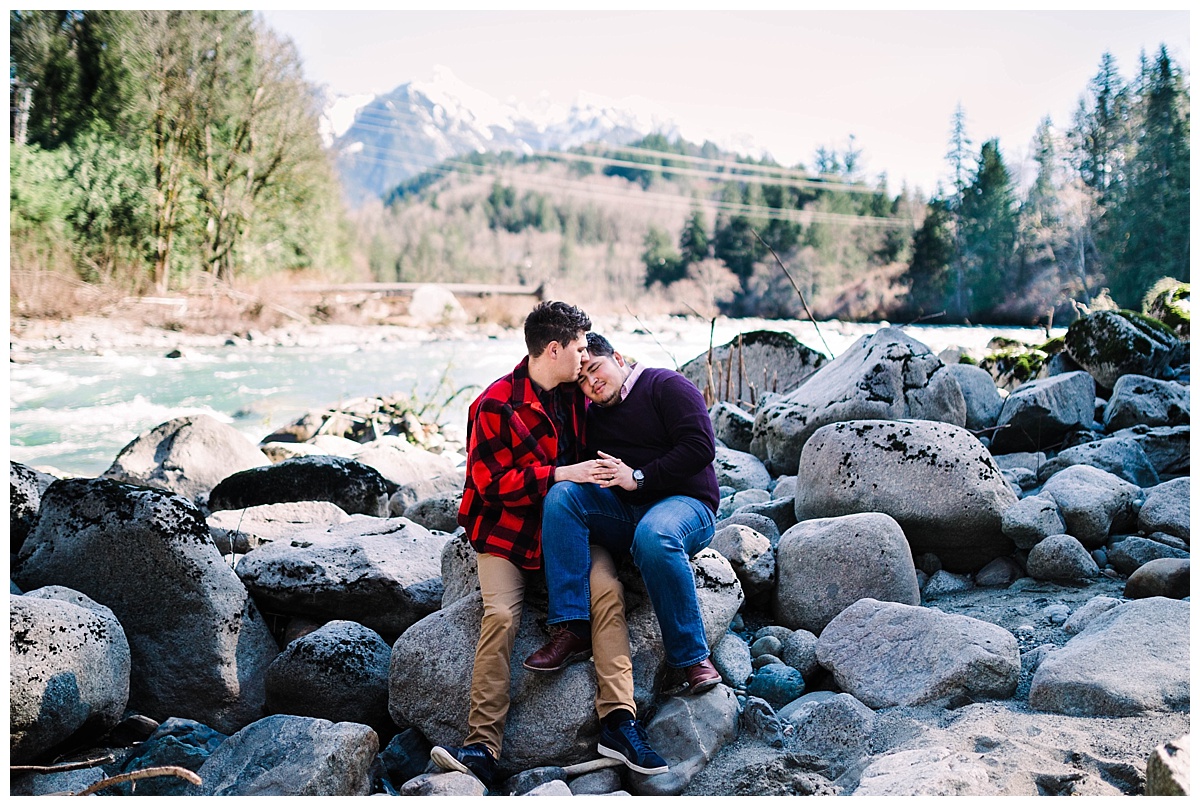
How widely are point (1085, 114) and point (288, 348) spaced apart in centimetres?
1921

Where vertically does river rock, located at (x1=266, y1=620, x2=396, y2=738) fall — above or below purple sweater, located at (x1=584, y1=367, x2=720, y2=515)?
below

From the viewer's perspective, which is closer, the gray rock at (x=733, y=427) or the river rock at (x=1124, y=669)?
the river rock at (x=1124, y=669)

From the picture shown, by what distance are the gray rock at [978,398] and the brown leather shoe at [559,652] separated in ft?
13.0

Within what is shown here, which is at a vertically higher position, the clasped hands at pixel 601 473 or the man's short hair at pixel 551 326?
the man's short hair at pixel 551 326

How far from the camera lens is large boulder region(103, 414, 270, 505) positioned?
252 inches

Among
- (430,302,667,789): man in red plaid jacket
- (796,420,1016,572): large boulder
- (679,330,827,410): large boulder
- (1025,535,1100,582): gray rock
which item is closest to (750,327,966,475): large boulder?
(796,420,1016,572): large boulder

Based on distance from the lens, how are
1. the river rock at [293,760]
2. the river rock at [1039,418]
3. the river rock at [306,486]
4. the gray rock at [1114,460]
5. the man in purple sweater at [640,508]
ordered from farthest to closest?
the river rock at [1039,418], the river rock at [306,486], the gray rock at [1114,460], the man in purple sweater at [640,508], the river rock at [293,760]

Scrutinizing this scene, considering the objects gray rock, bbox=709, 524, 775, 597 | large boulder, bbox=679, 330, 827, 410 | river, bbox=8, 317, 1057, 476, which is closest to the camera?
gray rock, bbox=709, 524, 775, 597

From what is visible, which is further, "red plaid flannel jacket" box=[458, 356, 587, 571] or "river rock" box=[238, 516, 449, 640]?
"river rock" box=[238, 516, 449, 640]

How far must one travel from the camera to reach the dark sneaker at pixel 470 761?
257 centimetres

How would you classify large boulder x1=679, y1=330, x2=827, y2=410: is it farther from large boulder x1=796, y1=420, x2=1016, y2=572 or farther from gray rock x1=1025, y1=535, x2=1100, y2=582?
gray rock x1=1025, y1=535, x2=1100, y2=582

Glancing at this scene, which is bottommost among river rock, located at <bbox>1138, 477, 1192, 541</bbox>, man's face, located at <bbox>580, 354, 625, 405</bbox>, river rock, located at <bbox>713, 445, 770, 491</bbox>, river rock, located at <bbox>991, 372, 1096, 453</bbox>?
river rock, located at <bbox>713, 445, 770, 491</bbox>

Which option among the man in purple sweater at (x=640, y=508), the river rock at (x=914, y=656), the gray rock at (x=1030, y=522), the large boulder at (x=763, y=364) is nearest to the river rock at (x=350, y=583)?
the man in purple sweater at (x=640, y=508)

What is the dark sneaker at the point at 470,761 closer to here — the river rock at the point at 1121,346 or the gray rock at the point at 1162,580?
the gray rock at the point at 1162,580
